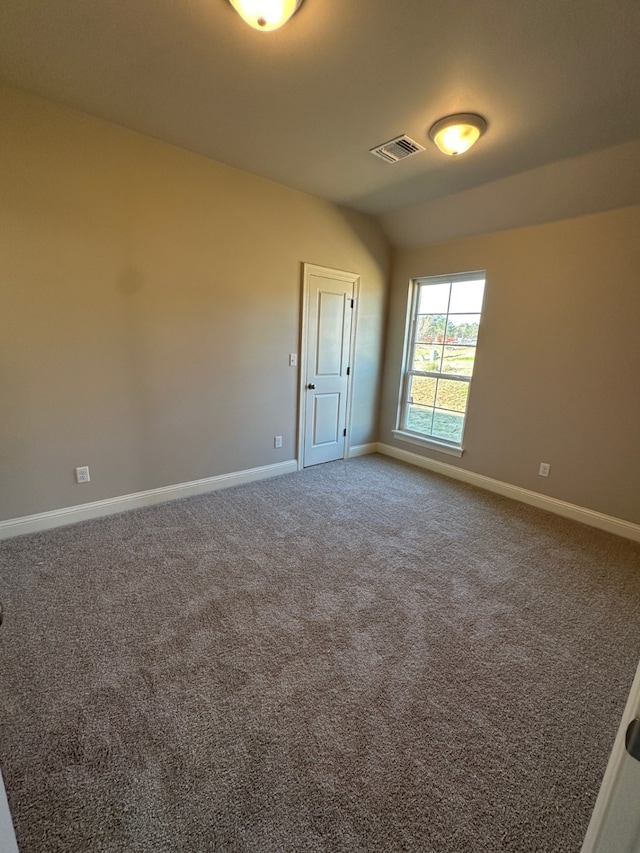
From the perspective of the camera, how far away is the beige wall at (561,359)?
2.77 m

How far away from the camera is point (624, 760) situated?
0.50 m

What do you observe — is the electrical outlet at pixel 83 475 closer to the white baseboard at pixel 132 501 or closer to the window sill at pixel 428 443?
the white baseboard at pixel 132 501

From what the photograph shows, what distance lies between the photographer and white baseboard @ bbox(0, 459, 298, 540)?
257 cm

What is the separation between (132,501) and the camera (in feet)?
9.82

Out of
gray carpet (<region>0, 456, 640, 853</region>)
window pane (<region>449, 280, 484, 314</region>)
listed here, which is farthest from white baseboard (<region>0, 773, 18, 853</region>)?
window pane (<region>449, 280, 484, 314</region>)

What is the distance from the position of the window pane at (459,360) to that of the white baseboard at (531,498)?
3.44ft

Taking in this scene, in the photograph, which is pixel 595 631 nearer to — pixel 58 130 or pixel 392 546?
pixel 392 546

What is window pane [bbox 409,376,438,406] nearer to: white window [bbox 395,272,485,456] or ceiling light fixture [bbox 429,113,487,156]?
white window [bbox 395,272,485,456]

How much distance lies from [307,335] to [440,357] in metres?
1.53

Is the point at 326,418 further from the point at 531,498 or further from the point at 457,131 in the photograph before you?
the point at 457,131

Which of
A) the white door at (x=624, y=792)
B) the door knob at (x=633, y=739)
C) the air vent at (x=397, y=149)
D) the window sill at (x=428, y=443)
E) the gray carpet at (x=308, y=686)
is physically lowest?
the gray carpet at (x=308, y=686)

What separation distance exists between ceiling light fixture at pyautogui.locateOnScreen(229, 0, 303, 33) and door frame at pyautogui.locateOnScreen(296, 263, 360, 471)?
80.5 inches

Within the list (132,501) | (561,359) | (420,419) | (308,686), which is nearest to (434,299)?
(420,419)

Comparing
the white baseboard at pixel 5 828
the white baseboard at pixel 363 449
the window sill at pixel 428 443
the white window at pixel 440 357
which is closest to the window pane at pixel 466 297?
the white window at pixel 440 357
